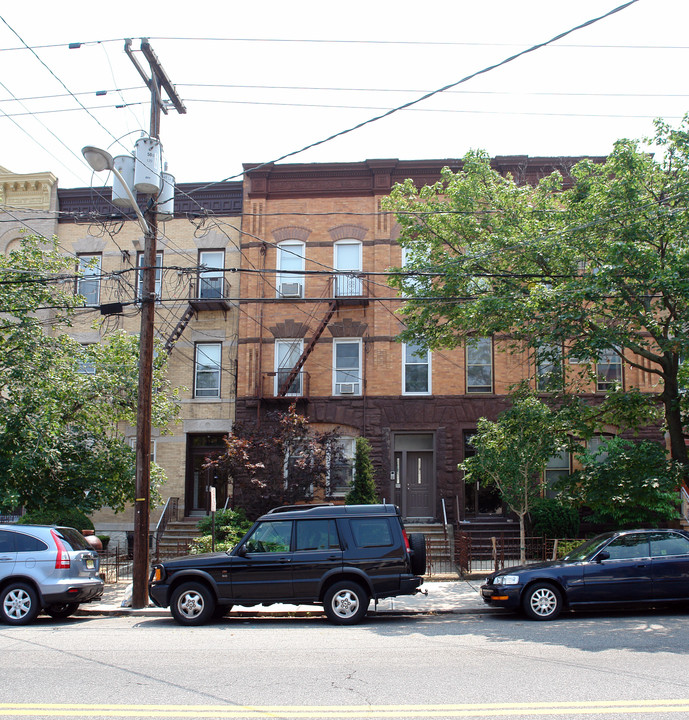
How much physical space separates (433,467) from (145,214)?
1221 centimetres

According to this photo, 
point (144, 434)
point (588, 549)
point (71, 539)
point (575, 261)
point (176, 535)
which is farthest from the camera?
point (176, 535)

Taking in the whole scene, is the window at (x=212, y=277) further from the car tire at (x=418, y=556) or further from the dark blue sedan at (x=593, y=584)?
the dark blue sedan at (x=593, y=584)

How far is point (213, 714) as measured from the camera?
20.2 ft

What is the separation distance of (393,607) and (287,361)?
10939mm

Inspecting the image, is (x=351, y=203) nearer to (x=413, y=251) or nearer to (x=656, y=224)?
(x=413, y=251)

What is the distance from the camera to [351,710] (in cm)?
627

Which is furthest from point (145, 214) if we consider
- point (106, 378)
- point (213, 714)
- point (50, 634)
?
point (213, 714)

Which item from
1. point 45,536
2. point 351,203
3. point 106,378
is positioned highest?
point 351,203

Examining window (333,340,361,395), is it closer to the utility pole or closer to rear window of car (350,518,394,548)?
the utility pole

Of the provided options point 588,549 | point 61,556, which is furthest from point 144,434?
point 588,549

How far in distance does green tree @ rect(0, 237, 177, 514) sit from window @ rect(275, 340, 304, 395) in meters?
5.94

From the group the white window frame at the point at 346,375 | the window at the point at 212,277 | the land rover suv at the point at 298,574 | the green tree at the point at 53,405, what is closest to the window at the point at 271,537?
the land rover suv at the point at 298,574

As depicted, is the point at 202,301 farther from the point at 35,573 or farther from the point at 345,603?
the point at 345,603

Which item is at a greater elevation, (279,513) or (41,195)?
(41,195)
